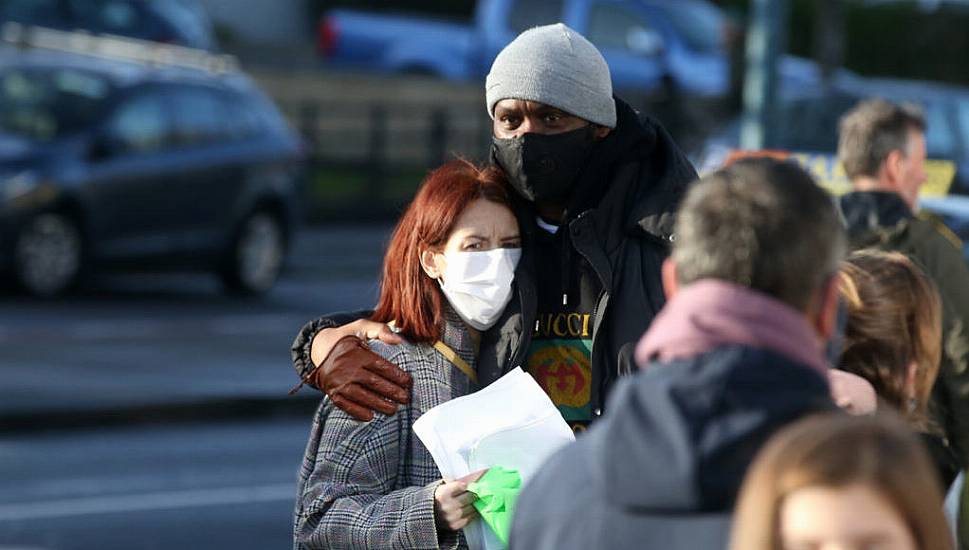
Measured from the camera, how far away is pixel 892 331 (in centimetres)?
382

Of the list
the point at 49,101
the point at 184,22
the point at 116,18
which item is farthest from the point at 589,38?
the point at 49,101

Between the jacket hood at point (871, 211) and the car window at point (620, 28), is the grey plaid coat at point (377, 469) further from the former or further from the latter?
the car window at point (620, 28)

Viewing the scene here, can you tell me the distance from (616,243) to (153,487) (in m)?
6.54

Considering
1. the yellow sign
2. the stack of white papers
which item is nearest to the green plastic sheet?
the stack of white papers

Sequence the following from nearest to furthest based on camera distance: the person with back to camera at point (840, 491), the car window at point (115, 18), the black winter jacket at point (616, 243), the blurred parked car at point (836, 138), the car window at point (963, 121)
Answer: the person with back to camera at point (840, 491)
the black winter jacket at point (616, 243)
the blurred parked car at point (836, 138)
the car window at point (963, 121)
the car window at point (115, 18)

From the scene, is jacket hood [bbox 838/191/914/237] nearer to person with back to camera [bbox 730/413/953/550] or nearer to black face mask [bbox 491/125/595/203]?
black face mask [bbox 491/125/595/203]

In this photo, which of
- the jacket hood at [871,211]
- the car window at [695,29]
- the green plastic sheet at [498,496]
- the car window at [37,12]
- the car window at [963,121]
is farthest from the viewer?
the car window at [695,29]

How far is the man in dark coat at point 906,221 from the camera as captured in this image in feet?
16.3

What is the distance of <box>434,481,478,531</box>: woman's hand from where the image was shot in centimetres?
346

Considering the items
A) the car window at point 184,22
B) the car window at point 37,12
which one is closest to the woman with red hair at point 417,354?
the car window at point 37,12

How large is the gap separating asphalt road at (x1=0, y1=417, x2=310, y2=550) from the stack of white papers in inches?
207

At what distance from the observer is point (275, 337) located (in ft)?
50.0

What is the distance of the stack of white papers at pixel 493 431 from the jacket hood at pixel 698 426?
1.10 m

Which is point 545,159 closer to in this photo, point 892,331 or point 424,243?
point 424,243
